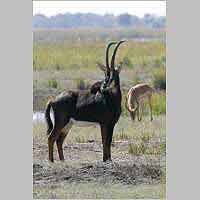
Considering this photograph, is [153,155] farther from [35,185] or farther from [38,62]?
[38,62]

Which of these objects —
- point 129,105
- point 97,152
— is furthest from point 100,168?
point 129,105

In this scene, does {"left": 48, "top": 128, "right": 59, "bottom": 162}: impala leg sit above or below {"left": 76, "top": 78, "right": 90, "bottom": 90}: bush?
below

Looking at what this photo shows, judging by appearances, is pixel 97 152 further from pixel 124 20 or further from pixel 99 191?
pixel 124 20

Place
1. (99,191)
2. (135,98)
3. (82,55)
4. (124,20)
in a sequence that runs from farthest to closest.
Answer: (124,20) → (82,55) → (135,98) → (99,191)

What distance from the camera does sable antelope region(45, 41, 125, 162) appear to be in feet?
54.0

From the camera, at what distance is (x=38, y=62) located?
81.5ft

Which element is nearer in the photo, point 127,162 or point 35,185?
point 35,185

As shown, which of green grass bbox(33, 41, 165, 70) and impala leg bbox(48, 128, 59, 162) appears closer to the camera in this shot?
impala leg bbox(48, 128, 59, 162)

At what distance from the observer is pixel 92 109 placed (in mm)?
16484

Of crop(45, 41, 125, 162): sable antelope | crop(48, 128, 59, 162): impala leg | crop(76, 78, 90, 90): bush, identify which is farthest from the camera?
crop(76, 78, 90, 90): bush

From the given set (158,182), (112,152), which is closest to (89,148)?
(112,152)

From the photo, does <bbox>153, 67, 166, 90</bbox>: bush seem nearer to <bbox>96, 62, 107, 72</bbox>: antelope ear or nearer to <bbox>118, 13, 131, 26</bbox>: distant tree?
<bbox>96, 62, 107, 72</bbox>: antelope ear

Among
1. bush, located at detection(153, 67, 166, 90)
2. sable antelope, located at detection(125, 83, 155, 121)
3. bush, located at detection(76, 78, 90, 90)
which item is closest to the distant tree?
bush, located at detection(153, 67, 166, 90)

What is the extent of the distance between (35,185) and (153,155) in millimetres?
2630
